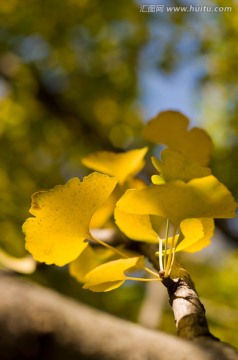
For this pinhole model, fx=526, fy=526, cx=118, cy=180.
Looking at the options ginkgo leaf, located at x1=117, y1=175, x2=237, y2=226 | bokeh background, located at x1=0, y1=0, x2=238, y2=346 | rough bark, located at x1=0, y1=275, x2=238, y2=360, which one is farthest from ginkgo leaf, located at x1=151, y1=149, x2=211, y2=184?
bokeh background, located at x1=0, y1=0, x2=238, y2=346

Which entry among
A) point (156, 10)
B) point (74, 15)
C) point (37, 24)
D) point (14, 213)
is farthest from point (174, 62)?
point (14, 213)

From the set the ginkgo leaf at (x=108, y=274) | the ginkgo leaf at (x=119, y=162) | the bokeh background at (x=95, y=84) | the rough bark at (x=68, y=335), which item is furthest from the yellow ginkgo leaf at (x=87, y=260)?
the bokeh background at (x=95, y=84)

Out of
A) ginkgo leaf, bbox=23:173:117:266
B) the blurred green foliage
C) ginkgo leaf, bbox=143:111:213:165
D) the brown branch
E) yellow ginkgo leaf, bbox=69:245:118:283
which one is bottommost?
the brown branch

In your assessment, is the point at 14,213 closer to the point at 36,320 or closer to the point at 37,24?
the point at 37,24

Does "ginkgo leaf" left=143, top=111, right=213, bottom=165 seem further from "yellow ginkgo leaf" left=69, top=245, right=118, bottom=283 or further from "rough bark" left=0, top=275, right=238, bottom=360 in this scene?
"rough bark" left=0, top=275, right=238, bottom=360

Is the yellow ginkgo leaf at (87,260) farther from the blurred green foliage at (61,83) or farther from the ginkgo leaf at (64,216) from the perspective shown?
the blurred green foliage at (61,83)

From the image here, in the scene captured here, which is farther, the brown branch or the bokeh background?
the bokeh background

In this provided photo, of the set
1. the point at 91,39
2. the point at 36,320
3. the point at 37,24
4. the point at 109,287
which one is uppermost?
the point at 91,39
